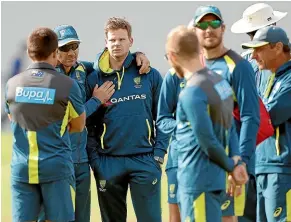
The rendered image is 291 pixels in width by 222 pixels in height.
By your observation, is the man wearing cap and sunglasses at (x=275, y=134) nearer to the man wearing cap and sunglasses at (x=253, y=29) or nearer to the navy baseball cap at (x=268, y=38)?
the navy baseball cap at (x=268, y=38)

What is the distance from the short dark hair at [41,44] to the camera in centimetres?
674

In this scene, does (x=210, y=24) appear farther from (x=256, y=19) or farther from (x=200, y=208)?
(x=256, y=19)

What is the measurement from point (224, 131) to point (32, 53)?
62.8 inches

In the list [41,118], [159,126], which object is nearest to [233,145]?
[159,126]

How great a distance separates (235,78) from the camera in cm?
640

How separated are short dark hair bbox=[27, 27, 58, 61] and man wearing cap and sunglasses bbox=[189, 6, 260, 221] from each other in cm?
97

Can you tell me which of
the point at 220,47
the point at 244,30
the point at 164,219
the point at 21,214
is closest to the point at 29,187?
the point at 21,214

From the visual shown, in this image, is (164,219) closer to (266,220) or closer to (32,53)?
(266,220)

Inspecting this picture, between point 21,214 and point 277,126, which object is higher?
point 277,126

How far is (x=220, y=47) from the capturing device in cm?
653

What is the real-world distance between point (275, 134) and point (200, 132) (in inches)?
58.0

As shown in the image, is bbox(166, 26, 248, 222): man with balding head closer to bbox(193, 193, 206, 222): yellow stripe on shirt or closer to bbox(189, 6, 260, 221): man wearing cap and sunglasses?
bbox(193, 193, 206, 222): yellow stripe on shirt

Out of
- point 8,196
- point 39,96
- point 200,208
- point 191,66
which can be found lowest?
point 8,196

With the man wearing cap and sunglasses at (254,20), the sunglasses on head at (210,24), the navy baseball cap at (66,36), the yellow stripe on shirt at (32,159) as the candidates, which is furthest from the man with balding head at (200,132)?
the man wearing cap and sunglasses at (254,20)
